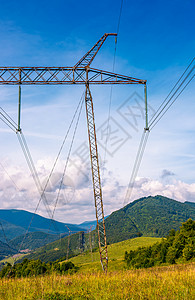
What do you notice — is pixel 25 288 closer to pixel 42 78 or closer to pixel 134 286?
pixel 134 286

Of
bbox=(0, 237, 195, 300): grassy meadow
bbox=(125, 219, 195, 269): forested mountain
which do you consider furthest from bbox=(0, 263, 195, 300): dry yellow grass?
bbox=(125, 219, 195, 269): forested mountain

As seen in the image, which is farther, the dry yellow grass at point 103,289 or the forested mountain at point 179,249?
the forested mountain at point 179,249

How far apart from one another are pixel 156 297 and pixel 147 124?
22.6 meters

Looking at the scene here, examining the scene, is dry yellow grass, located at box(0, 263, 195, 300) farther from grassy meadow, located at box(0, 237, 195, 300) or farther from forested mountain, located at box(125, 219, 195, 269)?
forested mountain, located at box(125, 219, 195, 269)

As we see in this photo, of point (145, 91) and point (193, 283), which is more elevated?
point (145, 91)

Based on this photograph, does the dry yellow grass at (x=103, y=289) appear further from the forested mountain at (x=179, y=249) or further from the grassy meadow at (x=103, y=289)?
the forested mountain at (x=179, y=249)

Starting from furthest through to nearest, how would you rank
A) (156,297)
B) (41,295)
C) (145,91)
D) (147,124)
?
(145,91)
(147,124)
(41,295)
(156,297)

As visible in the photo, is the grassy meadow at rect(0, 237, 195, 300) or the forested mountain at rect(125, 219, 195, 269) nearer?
the grassy meadow at rect(0, 237, 195, 300)

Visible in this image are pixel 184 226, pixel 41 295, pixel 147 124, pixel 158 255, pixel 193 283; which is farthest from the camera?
pixel 158 255

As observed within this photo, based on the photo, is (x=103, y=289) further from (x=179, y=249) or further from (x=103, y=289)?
(x=179, y=249)

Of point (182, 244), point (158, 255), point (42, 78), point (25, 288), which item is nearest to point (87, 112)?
point (42, 78)

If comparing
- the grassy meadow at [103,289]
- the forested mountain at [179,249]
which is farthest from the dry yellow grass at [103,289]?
the forested mountain at [179,249]

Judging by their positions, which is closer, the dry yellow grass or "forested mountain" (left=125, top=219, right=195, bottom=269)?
the dry yellow grass

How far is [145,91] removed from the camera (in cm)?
3350
